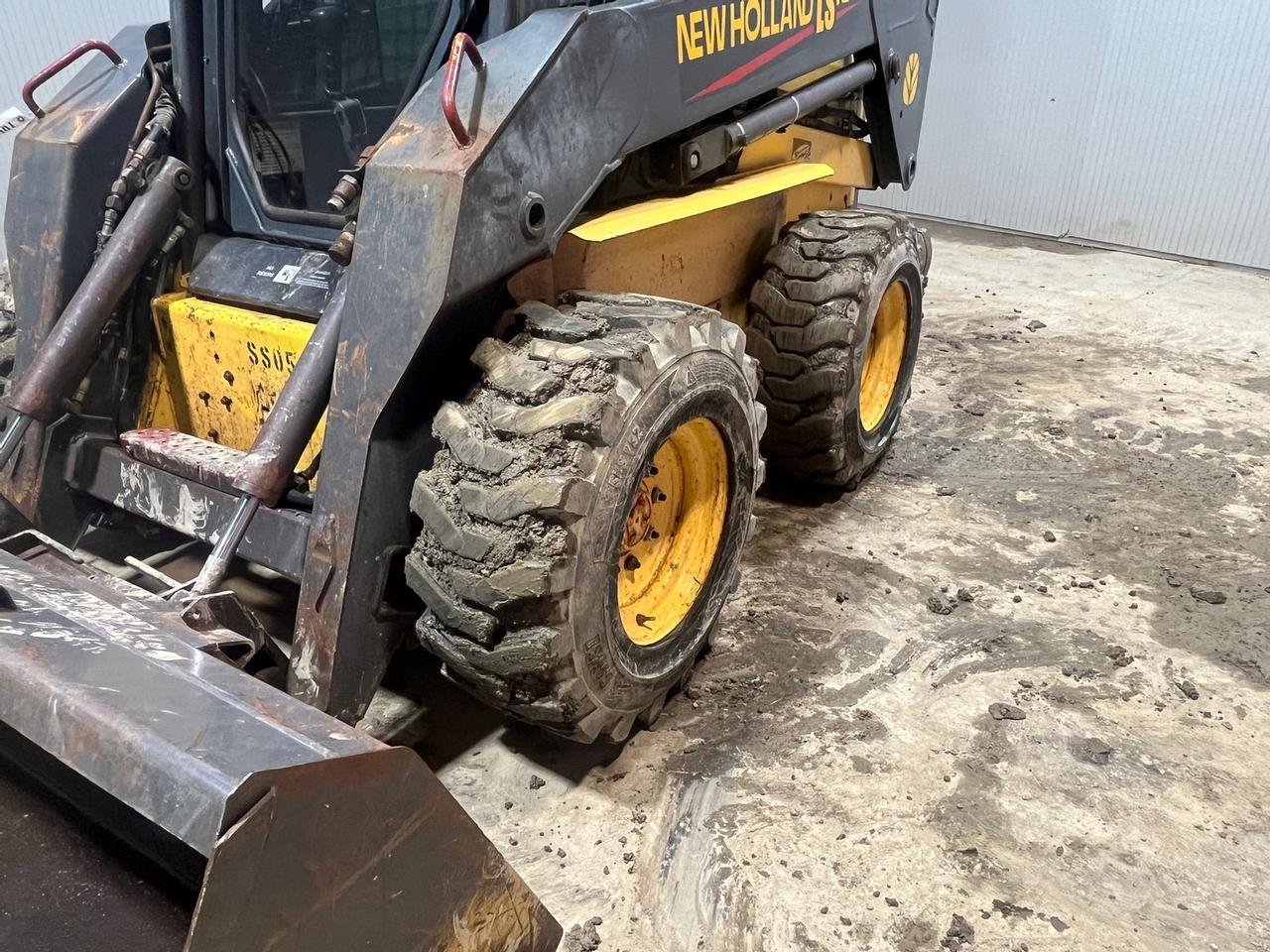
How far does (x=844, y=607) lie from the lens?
9.86ft

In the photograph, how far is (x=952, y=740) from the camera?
2.46 meters

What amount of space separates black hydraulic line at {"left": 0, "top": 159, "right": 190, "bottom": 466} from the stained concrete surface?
2.67 ft

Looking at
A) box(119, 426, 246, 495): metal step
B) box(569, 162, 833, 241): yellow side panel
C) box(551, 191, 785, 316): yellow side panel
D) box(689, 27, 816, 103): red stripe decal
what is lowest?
box(119, 426, 246, 495): metal step

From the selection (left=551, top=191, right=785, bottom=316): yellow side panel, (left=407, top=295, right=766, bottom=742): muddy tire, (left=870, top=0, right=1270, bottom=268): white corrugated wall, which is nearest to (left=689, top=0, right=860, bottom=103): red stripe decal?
(left=551, top=191, right=785, bottom=316): yellow side panel

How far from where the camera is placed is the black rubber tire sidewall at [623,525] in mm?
1902

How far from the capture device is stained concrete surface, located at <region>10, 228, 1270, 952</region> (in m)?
2.00

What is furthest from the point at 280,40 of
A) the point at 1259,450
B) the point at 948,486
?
the point at 1259,450

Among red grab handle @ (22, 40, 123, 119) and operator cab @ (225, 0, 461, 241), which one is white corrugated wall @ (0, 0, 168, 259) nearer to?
red grab handle @ (22, 40, 123, 119)

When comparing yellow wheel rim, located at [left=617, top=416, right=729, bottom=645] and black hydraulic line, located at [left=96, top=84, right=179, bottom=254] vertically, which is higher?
black hydraulic line, located at [left=96, top=84, right=179, bottom=254]

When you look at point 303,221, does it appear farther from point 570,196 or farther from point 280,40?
point 570,196

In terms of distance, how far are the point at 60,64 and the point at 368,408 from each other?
1412 mm

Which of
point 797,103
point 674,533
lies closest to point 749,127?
point 797,103

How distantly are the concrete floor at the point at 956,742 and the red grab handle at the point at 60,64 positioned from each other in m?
1.88

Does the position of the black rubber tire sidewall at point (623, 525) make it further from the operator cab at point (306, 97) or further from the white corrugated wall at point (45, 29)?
the white corrugated wall at point (45, 29)
